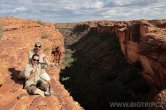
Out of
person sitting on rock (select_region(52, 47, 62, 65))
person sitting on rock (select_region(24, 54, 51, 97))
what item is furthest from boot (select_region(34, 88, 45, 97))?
person sitting on rock (select_region(52, 47, 62, 65))

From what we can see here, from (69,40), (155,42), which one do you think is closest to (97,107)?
(155,42)

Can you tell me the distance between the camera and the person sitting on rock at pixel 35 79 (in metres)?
9.61

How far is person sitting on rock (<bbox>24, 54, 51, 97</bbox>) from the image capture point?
961 centimetres

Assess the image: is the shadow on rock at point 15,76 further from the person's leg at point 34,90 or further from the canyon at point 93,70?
the person's leg at point 34,90

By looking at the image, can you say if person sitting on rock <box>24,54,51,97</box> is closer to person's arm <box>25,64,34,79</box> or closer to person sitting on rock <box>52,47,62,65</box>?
person's arm <box>25,64,34,79</box>

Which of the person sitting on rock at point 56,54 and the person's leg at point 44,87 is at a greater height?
the person's leg at point 44,87

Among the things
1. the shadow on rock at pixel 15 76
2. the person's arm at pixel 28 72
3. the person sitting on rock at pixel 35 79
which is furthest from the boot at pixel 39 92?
the shadow on rock at pixel 15 76

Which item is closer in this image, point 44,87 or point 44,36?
point 44,87

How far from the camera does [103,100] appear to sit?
100 ft

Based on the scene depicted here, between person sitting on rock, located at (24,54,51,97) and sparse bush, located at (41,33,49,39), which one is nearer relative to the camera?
person sitting on rock, located at (24,54,51,97)

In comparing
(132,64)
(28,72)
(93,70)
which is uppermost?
(28,72)

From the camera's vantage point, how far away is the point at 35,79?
31.5ft

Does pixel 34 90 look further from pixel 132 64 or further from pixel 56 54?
pixel 132 64

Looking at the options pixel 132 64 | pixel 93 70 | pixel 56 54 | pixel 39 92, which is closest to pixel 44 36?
pixel 56 54
